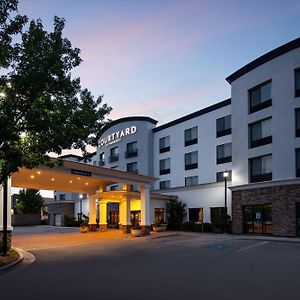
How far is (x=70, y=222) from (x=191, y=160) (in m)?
24.9

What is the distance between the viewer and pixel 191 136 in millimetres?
47219

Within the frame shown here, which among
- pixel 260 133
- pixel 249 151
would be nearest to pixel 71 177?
pixel 249 151

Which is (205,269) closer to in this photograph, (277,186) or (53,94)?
(53,94)

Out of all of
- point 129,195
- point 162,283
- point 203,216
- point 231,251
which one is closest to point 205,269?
point 162,283

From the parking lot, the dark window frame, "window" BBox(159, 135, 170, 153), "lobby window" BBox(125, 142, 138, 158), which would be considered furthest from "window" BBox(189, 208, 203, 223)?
the parking lot

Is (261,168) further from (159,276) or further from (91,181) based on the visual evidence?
(159,276)

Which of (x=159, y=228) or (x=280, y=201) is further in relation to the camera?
(x=159, y=228)

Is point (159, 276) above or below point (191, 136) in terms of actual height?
below

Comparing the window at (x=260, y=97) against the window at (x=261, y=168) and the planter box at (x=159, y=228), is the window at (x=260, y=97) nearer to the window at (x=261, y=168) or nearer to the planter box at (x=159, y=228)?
the window at (x=261, y=168)

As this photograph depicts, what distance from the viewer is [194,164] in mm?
46594

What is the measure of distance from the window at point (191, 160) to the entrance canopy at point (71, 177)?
36.4ft

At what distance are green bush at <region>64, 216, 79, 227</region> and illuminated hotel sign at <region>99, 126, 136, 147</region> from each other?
12.6 meters

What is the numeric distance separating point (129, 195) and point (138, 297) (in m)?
30.3

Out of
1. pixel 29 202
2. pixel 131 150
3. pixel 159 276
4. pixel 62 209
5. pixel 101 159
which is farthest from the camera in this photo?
pixel 29 202
